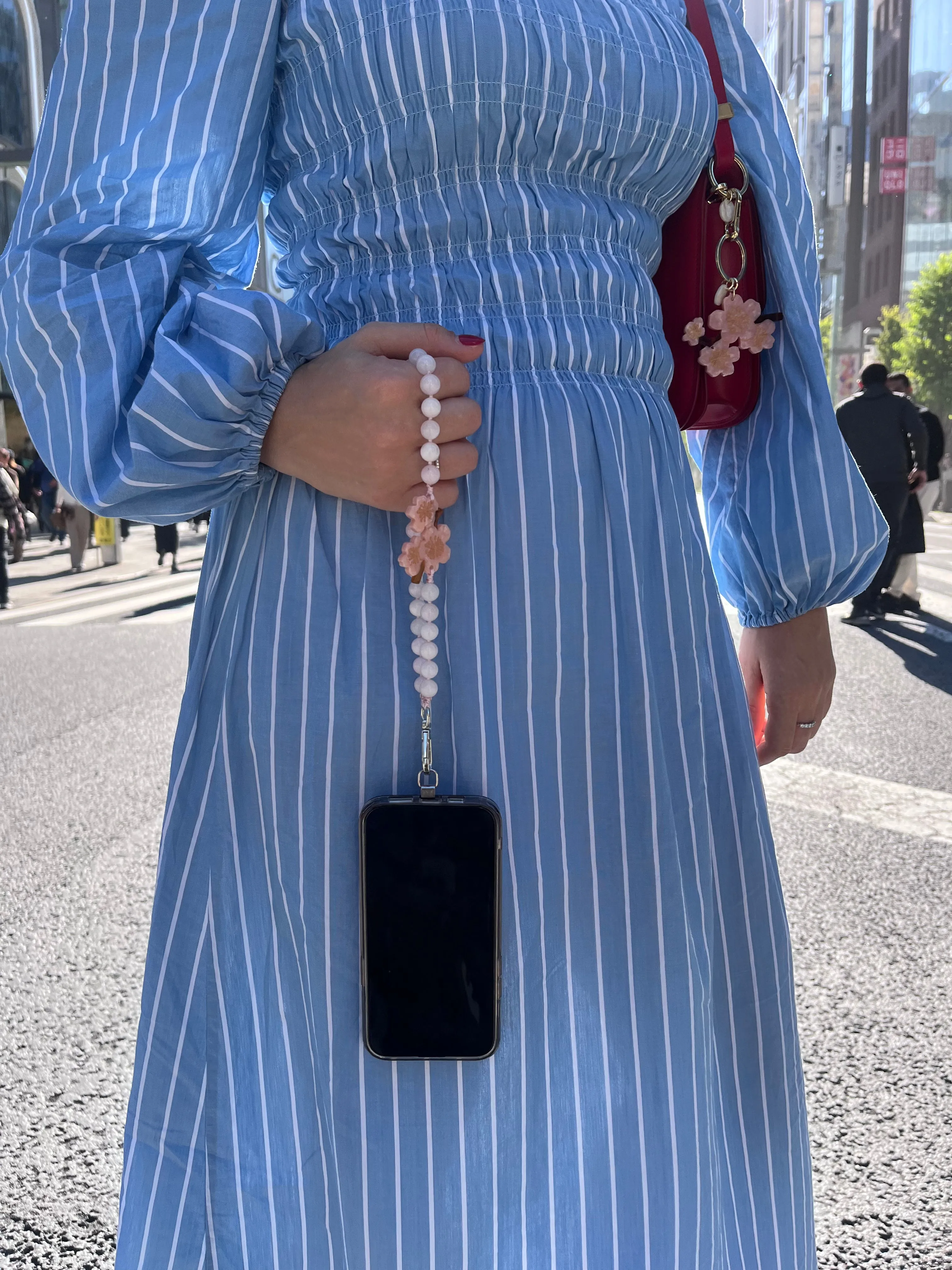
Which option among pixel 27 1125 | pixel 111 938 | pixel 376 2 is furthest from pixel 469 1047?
pixel 111 938

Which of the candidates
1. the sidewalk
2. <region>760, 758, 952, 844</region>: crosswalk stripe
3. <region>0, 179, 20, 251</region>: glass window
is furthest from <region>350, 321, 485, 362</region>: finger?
<region>0, 179, 20, 251</region>: glass window

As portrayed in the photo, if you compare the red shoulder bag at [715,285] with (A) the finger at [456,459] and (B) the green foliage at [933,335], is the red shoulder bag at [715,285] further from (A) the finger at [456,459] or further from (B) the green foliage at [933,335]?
(B) the green foliage at [933,335]

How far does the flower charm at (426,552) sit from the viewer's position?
748 mm

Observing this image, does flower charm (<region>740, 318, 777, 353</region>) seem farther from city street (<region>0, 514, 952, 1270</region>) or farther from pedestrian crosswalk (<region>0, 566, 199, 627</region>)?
pedestrian crosswalk (<region>0, 566, 199, 627</region>)

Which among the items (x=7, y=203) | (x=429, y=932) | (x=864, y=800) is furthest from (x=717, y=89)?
(x=7, y=203)

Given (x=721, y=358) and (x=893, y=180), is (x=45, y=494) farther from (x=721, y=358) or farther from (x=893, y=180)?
(x=893, y=180)

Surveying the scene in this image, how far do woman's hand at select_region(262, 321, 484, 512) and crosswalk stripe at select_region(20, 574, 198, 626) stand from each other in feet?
22.0

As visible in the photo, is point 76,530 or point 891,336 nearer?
point 76,530

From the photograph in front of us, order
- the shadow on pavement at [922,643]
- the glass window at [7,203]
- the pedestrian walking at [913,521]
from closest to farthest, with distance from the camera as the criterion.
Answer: the shadow on pavement at [922,643], the pedestrian walking at [913,521], the glass window at [7,203]

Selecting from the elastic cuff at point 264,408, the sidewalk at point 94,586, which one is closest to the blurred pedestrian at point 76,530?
the sidewalk at point 94,586

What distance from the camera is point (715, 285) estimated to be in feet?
3.27

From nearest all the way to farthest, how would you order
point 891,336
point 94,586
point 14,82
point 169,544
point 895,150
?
1. point 94,586
2. point 169,544
3. point 14,82
4. point 895,150
5. point 891,336

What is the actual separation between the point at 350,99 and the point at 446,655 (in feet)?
1.39

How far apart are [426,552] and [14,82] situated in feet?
46.8
